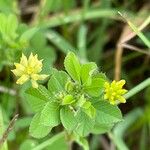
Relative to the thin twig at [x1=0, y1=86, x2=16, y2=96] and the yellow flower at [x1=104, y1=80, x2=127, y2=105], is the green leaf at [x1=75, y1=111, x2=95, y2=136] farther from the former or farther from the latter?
the thin twig at [x1=0, y1=86, x2=16, y2=96]

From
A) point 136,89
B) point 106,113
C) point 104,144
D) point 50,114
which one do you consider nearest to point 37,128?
point 50,114

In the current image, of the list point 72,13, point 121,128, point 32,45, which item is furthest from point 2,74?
point 121,128

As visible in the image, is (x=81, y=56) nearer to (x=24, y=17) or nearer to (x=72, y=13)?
(x=72, y=13)

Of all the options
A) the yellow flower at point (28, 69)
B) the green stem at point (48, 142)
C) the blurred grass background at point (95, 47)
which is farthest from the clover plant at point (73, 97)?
the blurred grass background at point (95, 47)

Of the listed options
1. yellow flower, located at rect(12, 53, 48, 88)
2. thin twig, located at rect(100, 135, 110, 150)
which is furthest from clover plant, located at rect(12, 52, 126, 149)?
thin twig, located at rect(100, 135, 110, 150)

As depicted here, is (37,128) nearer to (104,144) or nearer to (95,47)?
(104,144)

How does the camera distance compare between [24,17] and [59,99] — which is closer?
[59,99]

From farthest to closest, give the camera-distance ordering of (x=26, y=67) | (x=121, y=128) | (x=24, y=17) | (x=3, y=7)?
1. (x=24, y=17)
2. (x=3, y=7)
3. (x=121, y=128)
4. (x=26, y=67)
